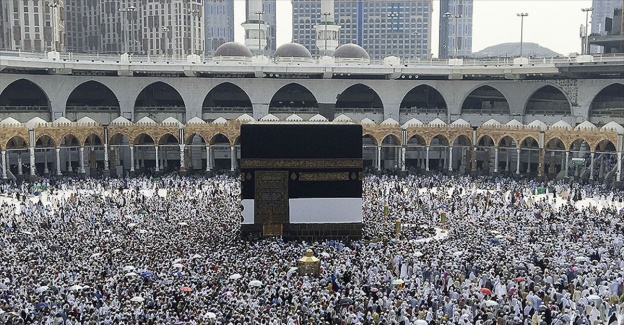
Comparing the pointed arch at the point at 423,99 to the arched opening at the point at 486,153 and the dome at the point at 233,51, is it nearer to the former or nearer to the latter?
the arched opening at the point at 486,153

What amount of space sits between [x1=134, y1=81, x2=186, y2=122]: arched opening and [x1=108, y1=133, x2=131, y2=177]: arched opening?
249cm

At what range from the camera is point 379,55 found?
387 ft

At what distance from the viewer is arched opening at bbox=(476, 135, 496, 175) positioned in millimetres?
41281

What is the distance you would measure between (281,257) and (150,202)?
12.0 m

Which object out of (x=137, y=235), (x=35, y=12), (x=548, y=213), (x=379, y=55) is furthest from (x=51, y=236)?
(x=379, y=55)

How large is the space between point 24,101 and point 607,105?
37.5 meters

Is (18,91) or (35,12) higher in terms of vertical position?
(35,12)

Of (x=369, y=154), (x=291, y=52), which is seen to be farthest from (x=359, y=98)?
(x=291, y=52)

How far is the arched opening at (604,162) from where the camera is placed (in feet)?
119

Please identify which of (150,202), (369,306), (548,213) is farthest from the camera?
(150,202)

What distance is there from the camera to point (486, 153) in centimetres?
4134

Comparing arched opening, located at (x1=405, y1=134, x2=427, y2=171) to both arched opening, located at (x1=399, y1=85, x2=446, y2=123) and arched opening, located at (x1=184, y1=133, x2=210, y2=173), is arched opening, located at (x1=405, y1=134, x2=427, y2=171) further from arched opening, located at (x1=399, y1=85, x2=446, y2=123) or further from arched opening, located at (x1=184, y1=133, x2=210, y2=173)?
arched opening, located at (x1=184, y1=133, x2=210, y2=173)

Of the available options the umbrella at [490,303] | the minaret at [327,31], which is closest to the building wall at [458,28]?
the minaret at [327,31]

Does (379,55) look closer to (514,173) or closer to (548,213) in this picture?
(514,173)
